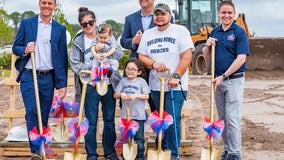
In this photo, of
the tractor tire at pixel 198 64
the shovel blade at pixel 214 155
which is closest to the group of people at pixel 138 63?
the shovel blade at pixel 214 155

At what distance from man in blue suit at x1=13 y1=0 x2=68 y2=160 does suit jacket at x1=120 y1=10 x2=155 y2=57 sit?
0.75 metres

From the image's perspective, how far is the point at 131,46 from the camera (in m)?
6.40

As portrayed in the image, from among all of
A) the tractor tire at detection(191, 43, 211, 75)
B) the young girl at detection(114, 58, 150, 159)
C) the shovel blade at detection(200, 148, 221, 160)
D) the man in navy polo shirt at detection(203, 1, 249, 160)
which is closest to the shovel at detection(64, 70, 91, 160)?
the young girl at detection(114, 58, 150, 159)

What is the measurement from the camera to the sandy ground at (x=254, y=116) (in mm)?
7598

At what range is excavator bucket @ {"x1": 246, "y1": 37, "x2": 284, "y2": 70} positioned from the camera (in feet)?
63.4

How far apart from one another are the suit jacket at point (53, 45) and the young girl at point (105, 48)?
13.5 inches

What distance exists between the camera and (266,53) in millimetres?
19500

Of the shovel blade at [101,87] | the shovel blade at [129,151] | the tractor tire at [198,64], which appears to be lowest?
the shovel blade at [129,151]

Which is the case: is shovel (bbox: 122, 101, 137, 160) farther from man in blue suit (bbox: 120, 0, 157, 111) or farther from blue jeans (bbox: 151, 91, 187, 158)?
man in blue suit (bbox: 120, 0, 157, 111)

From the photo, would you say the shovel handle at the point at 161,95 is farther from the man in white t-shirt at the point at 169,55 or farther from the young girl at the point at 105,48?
the young girl at the point at 105,48

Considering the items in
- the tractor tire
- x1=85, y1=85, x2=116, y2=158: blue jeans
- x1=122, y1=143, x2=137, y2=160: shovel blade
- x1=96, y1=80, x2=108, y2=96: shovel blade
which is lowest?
x1=122, y1=143, x2=137, y2=160: shovel blade

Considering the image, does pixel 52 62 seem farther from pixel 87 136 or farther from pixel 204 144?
pixel 204 144

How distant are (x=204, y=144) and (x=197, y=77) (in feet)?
36.7

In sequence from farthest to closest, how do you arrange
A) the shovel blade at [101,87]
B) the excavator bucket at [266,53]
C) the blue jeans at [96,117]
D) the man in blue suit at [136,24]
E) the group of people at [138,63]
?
1. the excavator bucket at [266,53]
2. the man in blue suit at [136,24]
3. the blue jeans at [96,117]
4. the shovel blade at [101,87]
5. the group of people at [138,63]
